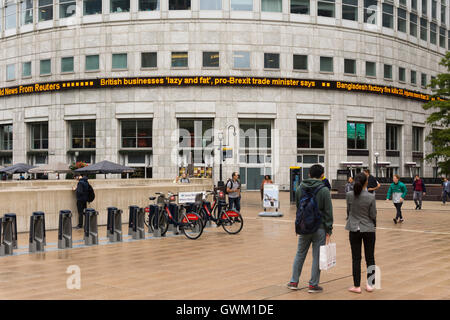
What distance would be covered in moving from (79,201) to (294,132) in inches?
1374

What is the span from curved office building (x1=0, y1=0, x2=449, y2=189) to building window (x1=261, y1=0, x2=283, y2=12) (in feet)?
0.34

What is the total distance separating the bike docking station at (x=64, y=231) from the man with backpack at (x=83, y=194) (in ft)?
11.7

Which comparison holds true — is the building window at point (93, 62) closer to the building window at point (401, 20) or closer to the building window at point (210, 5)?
the building window at point (210, 5)

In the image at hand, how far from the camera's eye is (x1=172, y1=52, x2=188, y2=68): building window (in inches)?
1911

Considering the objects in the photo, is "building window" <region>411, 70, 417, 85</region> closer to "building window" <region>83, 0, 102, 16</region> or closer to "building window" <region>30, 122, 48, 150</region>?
"building window" <region>83, 0, 102, 16</region>

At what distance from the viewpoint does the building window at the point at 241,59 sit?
48.7m

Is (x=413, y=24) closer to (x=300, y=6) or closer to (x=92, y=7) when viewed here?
(x=300, y=6)

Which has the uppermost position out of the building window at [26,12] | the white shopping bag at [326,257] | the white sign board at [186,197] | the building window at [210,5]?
the building window at [26,12]

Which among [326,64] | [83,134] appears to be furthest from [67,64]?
[326,64]

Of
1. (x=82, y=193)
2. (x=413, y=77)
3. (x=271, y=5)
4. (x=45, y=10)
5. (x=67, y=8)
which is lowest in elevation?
(x=82, y=193)

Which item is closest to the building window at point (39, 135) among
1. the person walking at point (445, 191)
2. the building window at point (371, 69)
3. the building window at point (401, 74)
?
the building window at point (371, 69)

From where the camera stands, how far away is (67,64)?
5106 cm

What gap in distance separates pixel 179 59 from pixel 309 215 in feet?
138
